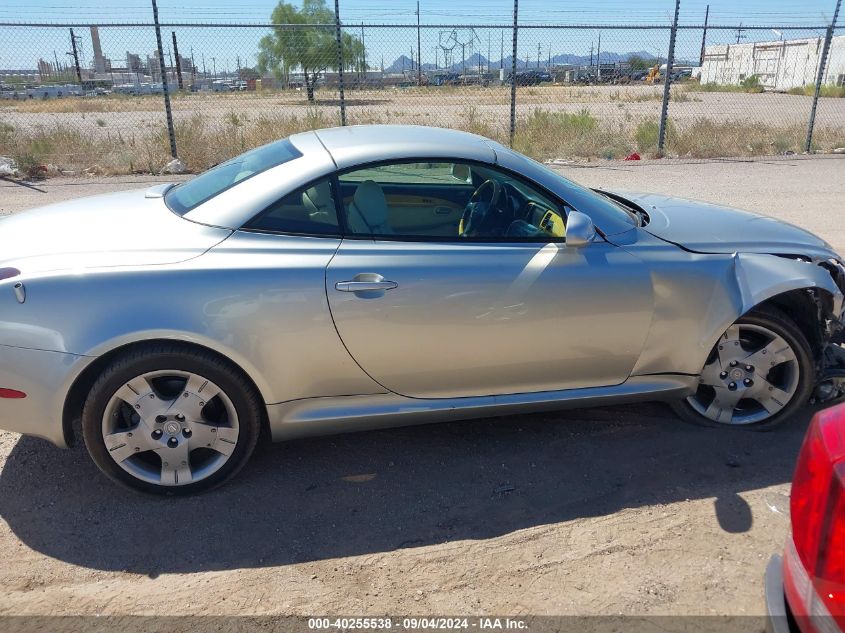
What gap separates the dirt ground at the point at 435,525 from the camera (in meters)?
2.65

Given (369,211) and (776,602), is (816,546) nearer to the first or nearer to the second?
(776,602)

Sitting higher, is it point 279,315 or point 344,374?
point 279,315

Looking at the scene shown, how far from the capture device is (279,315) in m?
3.03

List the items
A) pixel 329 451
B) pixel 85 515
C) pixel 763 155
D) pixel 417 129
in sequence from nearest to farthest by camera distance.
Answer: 1. pixel 85 515
2. pixel 329 451
3. pixel 417 129
4. pixel 763 155

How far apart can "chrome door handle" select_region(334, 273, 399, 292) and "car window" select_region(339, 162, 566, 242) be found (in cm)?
26

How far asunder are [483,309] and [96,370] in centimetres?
172

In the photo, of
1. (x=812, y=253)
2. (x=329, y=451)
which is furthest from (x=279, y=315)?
(x=812, y=253)

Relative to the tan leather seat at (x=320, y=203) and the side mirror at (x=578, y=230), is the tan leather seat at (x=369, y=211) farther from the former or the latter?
the side mirror at (x=578, y=230)

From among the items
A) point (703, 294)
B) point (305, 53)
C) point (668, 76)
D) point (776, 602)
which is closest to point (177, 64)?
point (305, 53)

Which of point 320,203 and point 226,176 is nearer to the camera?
point 320,203

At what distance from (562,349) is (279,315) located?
1357 mm

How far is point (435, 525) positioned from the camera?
3072 millimetres

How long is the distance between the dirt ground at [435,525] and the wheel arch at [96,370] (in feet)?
1.48

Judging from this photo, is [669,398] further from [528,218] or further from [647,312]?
[528,218]
